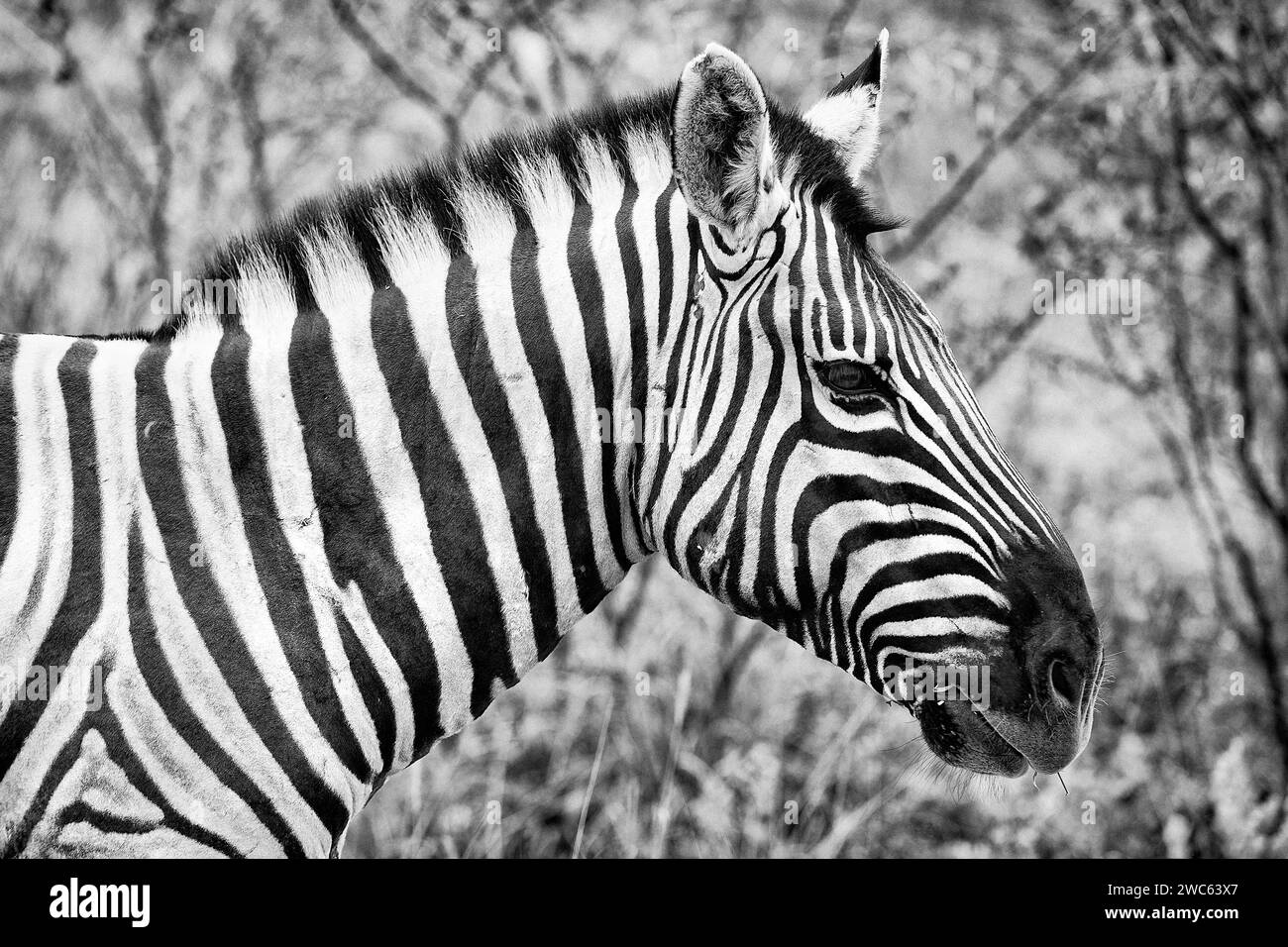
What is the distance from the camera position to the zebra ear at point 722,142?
2.59 meters

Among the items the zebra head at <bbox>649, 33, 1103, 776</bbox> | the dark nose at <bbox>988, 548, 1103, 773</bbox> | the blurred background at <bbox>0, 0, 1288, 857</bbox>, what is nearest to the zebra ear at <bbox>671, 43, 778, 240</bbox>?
the zebra head at <bbox>649, 33, 1103, 776</bbox>

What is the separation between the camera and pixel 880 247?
7.62 meters

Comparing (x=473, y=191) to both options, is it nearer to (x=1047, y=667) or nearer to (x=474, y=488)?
(x=474, y=488)

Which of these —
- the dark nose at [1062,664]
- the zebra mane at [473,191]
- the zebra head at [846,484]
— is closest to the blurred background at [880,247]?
the zebra mane at [473,191]

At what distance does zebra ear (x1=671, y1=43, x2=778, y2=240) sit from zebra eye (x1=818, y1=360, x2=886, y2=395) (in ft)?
1.32

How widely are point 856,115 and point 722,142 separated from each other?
0.77m

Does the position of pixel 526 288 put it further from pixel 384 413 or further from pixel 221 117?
pixel 221 117

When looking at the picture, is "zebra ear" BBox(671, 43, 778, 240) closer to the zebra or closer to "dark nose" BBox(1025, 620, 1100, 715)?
the zebra

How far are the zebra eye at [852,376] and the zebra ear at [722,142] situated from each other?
40 cm

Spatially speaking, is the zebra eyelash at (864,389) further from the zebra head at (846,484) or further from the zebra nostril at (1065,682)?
the zebra nostril at (1065,682)

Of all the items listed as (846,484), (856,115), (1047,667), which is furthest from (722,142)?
(1047,667)

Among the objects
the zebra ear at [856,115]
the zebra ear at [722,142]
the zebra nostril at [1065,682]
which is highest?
the zebra ear at [856,115]

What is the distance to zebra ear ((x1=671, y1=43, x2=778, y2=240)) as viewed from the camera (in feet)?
8.50

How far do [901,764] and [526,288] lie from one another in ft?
17.3
